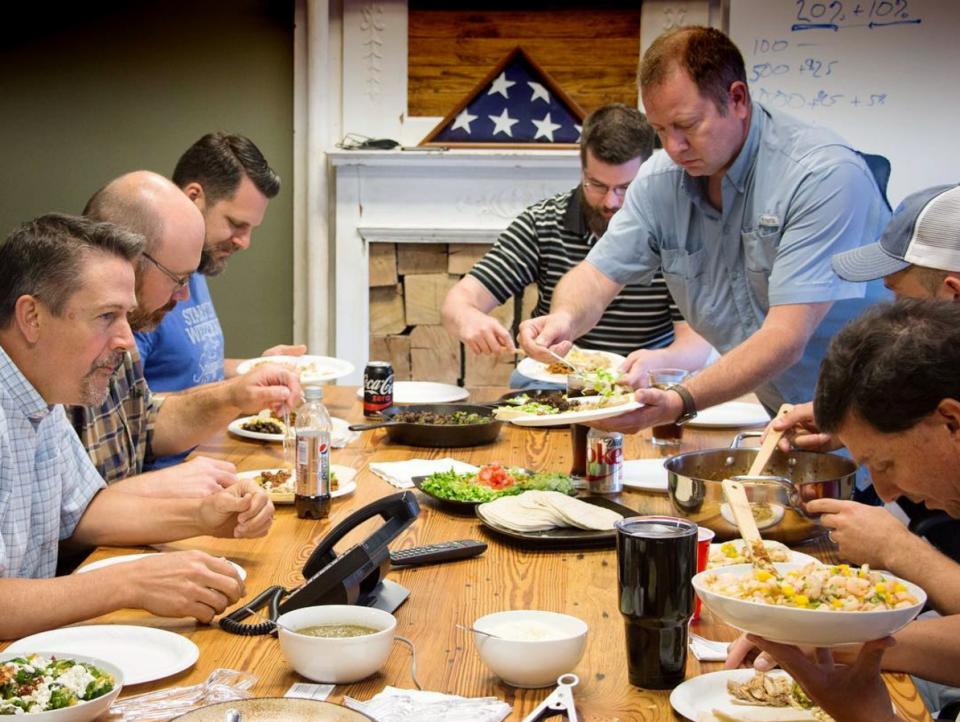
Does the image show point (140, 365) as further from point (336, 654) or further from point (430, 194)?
point (430, 194)

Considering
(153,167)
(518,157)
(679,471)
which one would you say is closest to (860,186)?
(679,471)

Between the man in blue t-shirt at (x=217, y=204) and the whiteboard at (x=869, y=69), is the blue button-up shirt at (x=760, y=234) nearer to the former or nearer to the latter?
the man in blue t-shirt at (x=217, y=204)

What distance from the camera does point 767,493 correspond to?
1995 millimetres

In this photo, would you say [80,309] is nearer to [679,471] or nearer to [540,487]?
[540,487]

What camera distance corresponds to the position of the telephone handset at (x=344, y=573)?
1713mm

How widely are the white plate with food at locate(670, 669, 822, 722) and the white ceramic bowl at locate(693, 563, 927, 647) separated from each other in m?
0.14

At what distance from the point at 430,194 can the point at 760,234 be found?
248 cm

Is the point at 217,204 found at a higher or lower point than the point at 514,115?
lower

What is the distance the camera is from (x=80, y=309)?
6.73 feet

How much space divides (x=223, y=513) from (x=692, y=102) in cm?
157

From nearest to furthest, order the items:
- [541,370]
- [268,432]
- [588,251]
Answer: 1. [268,432]
2. [541,370]
3. [588,251]

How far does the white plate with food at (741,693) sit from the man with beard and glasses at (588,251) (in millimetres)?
2302

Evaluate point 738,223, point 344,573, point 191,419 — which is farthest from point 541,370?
point 344,573

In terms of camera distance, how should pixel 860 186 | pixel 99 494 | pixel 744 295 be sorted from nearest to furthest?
pixel 99 494 → pixel 860 186 → pixel 744 295
